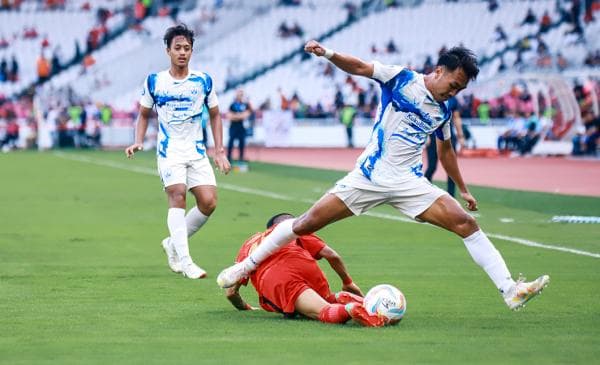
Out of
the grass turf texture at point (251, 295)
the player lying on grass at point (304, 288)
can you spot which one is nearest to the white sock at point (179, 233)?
the grass turf texture at point (251, 295)

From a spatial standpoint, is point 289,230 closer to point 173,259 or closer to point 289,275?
point 289,275

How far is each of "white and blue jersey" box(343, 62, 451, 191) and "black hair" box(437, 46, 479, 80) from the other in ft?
0.79

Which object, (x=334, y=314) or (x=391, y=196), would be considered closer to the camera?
(x=334, y=314)

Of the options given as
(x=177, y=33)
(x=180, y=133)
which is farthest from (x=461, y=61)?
(x=180, y=133)

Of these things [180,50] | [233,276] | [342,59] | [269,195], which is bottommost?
[269,195]

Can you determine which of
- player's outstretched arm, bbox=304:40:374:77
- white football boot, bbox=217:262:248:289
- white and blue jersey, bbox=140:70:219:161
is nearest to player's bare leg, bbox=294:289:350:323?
white football boot, bbox=217:262:248:289

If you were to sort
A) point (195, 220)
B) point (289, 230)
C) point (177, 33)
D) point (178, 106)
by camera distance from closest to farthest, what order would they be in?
point (289, 230)
point (177, 33)
point (178, 106)
point (195, 220)

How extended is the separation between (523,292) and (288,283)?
5.34ft

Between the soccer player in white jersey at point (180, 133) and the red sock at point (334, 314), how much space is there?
3268 mm

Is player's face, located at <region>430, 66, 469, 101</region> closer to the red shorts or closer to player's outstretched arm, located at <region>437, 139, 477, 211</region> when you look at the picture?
player's outstretched arm, located at <region>437, 139, 477, 211</region>

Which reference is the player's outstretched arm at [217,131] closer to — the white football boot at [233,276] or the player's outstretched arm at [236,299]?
the player's outstretched arm at [236,299]

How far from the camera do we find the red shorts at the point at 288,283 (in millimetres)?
8828

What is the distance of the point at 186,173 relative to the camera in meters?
12.2

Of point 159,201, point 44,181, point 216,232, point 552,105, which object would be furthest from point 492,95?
point 216,232
